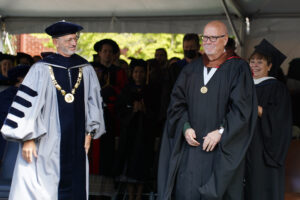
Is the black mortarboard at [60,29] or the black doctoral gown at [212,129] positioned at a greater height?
the black mortarboard at [60,29]

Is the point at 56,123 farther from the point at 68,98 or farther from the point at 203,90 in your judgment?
the point at 203,90

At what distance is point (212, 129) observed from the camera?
4.07 m

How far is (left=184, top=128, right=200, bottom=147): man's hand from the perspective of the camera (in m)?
4.04

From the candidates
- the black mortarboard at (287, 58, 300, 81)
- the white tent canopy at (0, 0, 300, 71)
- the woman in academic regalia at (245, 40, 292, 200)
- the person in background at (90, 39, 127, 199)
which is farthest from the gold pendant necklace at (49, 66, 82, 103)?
the black mortarboard at (287, 58, 300, 81)

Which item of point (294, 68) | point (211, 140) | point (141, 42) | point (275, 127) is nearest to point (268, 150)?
point (275, 127)

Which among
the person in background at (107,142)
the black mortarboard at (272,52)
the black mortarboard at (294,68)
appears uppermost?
the black mortarboard at (294,68)

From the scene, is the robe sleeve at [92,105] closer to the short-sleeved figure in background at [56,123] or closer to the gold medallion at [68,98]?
the short-sleeved figure in background at [56,123]

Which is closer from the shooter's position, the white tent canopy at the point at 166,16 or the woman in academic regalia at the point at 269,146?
the woman in academic regalia at the point at 269,146

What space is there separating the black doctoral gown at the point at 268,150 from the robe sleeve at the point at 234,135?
883 millimetres

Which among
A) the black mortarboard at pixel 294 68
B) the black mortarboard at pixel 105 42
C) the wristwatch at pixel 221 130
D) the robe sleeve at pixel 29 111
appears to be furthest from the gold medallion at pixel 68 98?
the black mortarboard at pixel 294 68

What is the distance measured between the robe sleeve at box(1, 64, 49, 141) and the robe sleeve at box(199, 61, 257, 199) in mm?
1515

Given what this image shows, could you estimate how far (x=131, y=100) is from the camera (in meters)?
6.39

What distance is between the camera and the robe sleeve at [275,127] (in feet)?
16.0

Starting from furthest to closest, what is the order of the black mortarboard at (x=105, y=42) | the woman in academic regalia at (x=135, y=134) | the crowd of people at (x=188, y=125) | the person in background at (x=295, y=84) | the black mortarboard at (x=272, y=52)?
the person in background at (x=295, y=84), the black mortarboard at (x=105, y=42), the woman in academic regalia at (x=135, y=134), the black mortarboard at (x=272, y=52), the crowd of people at (x=188, y=125)
